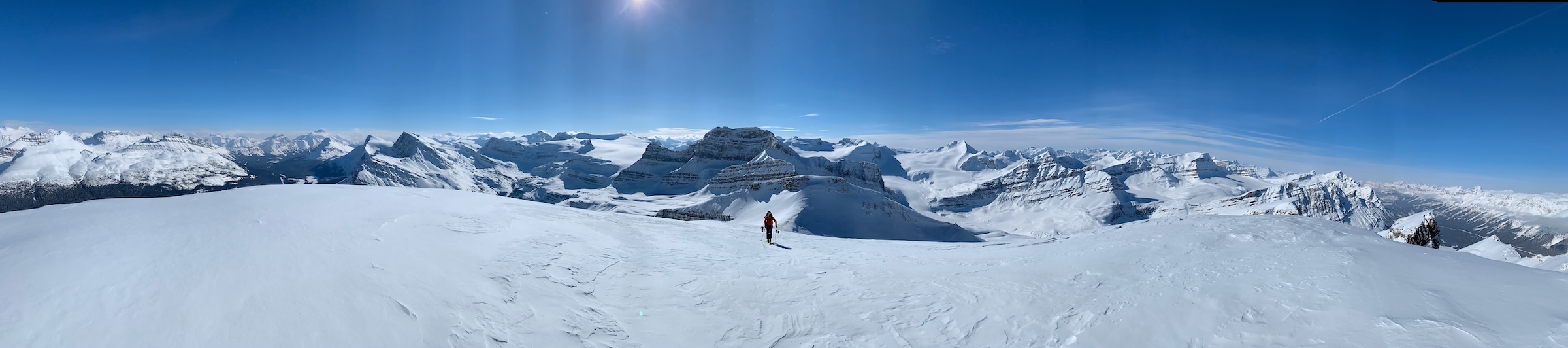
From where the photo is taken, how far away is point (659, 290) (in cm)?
780

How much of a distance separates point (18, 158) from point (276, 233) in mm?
325387

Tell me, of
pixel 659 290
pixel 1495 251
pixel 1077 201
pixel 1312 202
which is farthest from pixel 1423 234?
pixel 1312 202

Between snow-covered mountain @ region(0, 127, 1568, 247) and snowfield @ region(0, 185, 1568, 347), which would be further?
snow-covered mountain @ region(0, 127, 1568, 247)

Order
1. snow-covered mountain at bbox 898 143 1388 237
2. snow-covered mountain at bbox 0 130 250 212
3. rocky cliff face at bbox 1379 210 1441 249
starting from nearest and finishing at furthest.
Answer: rocky cliff face at bbox 1379 210 1441 249 → snow-covered mountain at bbox 898 143 1388 237 → snow-covered mountain at bbox 0 130 250 212

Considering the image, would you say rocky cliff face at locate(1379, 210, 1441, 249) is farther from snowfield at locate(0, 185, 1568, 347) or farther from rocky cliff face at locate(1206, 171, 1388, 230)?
rocky cliff face at locate(1206, 171, 1388, 230)

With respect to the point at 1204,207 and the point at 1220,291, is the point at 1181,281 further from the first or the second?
the point at 1204,207

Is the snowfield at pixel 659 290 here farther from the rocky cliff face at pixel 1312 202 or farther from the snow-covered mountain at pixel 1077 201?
the rocky cliff face at pixel 1312 202

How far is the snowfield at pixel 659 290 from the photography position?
15.3 ft

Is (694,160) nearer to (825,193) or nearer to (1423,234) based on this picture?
(825,193)

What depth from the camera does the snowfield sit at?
4676 millimetres

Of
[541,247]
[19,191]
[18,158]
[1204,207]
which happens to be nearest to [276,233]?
[541,247]

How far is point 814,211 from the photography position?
5706 centimetres

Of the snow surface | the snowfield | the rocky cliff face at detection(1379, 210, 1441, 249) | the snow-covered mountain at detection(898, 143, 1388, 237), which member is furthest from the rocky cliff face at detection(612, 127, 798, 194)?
the snowfield

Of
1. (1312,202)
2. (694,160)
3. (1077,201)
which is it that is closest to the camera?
(1077,201)
